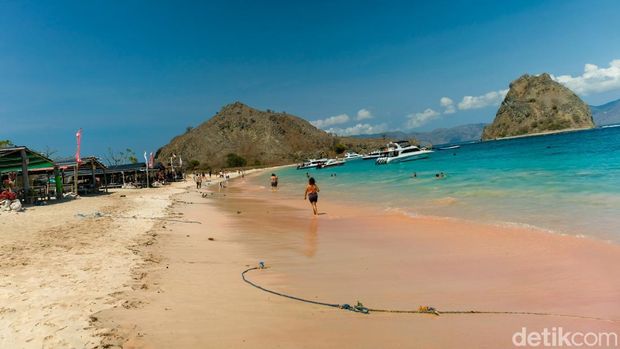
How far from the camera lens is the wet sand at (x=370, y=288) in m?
4.24

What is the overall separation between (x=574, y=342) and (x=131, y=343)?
4.50 m

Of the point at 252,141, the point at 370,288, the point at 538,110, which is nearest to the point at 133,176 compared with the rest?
the point at 370,288

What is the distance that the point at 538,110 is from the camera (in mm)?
156375

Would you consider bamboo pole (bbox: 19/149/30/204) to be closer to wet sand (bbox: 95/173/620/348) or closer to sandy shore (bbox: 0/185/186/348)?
sandy shore (bbox: 0/185/186/348)

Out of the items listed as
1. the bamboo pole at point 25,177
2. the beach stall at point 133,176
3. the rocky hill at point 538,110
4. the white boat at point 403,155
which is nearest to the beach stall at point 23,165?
the bamboo pole at point 25,177

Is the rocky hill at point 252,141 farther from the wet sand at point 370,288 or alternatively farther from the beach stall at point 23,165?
the wet sand at point 370,288

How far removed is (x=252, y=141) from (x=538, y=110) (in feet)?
376

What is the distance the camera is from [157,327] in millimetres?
4293

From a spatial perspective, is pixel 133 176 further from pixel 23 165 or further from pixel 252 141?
pixel 252 141

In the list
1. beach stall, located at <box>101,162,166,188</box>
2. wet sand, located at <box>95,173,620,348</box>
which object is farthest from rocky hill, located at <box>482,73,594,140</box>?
wet sand, located at <box>95,173,620,348</box>

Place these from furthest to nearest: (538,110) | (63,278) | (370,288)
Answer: (538,110) < (370,288) < (63,278)

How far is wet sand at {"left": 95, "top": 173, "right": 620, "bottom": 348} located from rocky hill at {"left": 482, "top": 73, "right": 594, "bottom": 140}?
555 feet

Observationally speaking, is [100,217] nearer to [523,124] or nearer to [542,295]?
[542,295]

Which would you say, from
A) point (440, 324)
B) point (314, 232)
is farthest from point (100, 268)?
point (314, 232)
